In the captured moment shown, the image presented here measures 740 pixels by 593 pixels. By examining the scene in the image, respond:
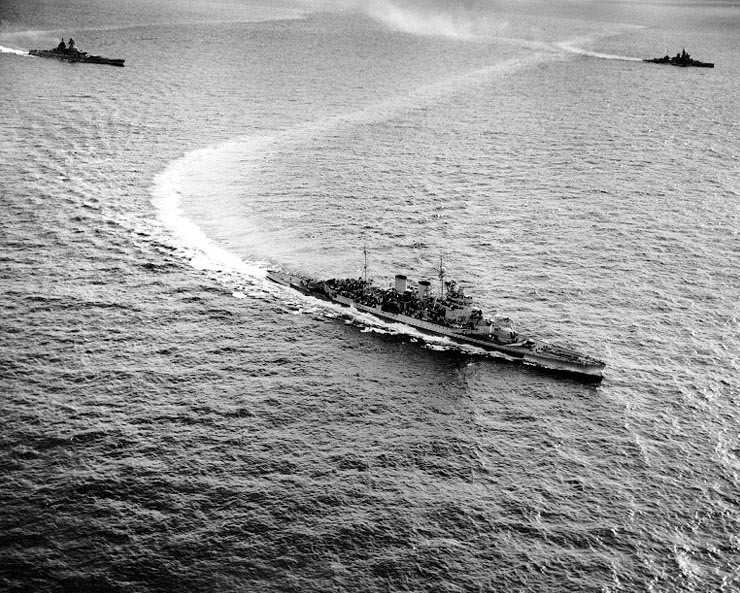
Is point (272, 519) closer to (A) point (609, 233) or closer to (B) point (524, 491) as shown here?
(B) point (524, 491)

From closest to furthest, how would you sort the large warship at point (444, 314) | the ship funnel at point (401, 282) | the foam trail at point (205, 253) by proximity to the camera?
the large warship at point (444, 314)
the ship funnel at point (401, 282)
the foam trail at point (205, 253)

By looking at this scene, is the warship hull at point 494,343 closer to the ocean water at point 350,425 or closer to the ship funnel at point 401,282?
the ocean water at point 350,425

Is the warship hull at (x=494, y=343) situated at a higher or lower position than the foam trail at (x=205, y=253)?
lower

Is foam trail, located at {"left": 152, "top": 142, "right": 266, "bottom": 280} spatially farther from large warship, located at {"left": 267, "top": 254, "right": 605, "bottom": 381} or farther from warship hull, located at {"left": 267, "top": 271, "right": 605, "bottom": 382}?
warship hull, located at {"left": 267, "top": 271, "right": 605, "bottom": 382}

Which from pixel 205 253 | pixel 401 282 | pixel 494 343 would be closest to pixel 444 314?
pixel 401 282

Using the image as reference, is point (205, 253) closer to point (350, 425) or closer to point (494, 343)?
point (494, 343)

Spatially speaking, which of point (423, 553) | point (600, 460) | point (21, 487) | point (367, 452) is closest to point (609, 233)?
point (600, 460)

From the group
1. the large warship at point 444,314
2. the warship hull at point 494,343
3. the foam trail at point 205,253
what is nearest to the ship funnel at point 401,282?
the large warship at point 444,314

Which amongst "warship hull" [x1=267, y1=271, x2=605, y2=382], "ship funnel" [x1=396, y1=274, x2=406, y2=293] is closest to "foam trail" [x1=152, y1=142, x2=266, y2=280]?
"warship hull" [x1=267, y1=271, x2=605, y2=382]
